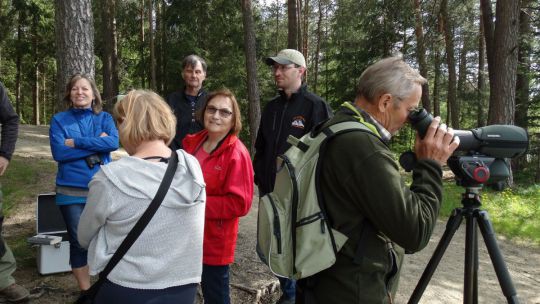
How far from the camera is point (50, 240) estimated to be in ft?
12.1

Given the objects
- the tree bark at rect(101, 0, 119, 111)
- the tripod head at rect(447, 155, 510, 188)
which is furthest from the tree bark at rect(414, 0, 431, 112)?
the tripod head at rect(447, 155, 510, 188)

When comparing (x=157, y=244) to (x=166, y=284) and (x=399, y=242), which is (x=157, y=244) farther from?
(x=399, y=242)

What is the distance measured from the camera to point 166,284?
1793mm

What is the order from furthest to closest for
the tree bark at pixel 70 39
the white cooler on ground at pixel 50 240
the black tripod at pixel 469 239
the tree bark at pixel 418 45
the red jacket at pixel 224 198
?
the tree bark at pixel 418 45 → the tree bark at pixel 70 39 → the white cooler on ground at pixel 50 240 → the red jacket at pixel 224 198 → the black tripod at pixel 469 239

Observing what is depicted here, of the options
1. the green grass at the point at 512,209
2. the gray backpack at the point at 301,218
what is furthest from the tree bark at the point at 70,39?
the green grass at the point at 512,209

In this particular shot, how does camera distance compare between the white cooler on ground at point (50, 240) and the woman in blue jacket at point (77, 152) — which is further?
the white cooler on ground at point (50, 240)

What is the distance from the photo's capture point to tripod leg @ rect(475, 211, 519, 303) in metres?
1.97

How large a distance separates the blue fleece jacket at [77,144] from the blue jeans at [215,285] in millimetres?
1293

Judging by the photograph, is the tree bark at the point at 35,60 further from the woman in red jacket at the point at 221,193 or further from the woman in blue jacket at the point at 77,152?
the woman in red jacket at the point at 221,193

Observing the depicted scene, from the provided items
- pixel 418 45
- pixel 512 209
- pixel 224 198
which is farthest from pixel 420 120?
pixel 418 45

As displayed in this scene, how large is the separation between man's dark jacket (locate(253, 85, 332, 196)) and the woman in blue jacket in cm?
128

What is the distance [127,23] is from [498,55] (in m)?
17.1

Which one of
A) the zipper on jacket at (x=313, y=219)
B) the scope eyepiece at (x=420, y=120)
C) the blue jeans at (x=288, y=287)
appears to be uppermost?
the scope eyepiece at (x=420, y=120)

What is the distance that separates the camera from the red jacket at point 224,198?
2629 millimetres
